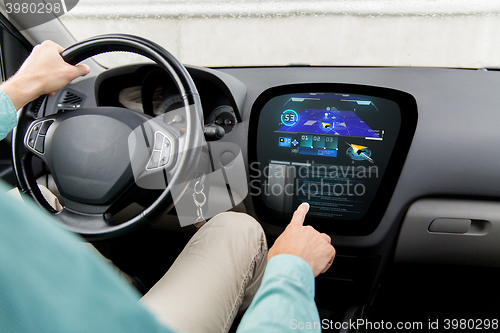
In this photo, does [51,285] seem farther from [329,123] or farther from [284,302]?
[329,123]

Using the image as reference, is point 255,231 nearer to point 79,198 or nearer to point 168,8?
point 79,198

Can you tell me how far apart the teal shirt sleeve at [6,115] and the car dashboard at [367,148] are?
43cm

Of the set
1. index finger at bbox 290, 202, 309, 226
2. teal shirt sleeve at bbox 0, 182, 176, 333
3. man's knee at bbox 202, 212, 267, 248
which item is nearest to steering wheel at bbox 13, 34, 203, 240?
man's knee at bbox 202, 212, 267, 248

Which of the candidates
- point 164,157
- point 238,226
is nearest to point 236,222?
point 238,226

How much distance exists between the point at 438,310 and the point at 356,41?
4.89 ft

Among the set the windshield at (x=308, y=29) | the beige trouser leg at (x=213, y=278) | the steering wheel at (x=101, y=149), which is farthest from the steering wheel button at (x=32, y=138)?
the windshield at (x=308, y=29)

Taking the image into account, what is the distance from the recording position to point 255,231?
97cm

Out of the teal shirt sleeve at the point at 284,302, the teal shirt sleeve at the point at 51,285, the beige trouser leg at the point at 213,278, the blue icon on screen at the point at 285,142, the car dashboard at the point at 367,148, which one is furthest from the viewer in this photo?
the blue icon on screen at the point at 285,142

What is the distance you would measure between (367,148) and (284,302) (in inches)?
27.8

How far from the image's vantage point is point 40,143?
33.3 inches

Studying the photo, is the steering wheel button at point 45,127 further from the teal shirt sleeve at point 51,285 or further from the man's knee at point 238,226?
the teal shirt sleeve at point 51,285

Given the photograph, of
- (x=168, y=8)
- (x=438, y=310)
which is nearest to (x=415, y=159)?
(x=438, y=310)

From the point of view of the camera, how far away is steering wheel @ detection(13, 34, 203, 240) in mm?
768

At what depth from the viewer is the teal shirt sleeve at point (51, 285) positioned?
0.75 ft
